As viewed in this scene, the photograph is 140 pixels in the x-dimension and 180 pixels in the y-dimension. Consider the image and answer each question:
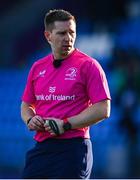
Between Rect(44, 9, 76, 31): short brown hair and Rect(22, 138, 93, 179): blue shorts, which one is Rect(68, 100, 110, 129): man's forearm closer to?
Rect(22, 138, 93, 179): blue shorts

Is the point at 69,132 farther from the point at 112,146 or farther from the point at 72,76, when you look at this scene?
the point at 112,146

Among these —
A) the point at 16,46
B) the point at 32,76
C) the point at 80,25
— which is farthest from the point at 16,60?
the point at 32,76

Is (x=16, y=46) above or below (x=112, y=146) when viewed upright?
above

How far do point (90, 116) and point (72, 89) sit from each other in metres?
0.23

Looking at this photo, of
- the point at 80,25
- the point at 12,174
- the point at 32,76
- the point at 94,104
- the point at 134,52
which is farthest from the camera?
the point at 80,25

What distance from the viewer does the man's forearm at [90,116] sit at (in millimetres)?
4688

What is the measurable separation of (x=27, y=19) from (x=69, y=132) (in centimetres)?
832

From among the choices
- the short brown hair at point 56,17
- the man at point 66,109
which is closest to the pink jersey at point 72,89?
the man at point 66,109

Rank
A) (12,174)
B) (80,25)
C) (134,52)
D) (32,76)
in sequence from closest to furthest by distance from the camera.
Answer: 1. (32,76)
2. (12,174)
3. (134,52)
4. (80,25)

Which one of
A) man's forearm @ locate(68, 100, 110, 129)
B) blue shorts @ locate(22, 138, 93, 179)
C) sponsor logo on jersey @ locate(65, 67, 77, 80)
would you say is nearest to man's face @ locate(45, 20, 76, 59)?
sponsor logo on jersey @ locate(65, 67, 77, 80)

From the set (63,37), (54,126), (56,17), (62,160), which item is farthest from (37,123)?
(56,17)

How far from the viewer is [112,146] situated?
1091 cm

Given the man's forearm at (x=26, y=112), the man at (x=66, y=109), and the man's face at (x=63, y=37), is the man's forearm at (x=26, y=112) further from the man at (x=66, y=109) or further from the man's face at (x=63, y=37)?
the man's face at (x=63, y=37)

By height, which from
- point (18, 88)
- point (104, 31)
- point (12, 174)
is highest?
point (104, 31)
